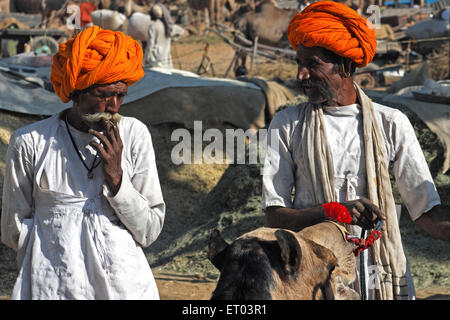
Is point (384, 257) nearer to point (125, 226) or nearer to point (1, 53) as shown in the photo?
point (125, 226)

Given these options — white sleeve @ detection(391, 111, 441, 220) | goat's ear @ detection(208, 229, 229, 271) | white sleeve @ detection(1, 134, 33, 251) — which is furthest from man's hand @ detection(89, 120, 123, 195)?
white sleeve @ detection(391, 111, 441, 220)

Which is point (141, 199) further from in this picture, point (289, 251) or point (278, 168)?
point (289, 251)

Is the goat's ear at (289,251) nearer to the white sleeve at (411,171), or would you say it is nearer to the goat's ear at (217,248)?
the goat's ear at (217,248)

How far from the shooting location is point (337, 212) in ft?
8.02

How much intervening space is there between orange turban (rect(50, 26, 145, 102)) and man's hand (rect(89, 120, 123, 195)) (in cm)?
20

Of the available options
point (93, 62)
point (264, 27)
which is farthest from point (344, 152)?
point (264, 27)

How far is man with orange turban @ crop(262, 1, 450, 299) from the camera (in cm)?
276

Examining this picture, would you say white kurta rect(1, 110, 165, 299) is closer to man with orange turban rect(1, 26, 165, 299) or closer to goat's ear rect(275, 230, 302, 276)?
man with orange turban rect(1, 26, 165, 299)

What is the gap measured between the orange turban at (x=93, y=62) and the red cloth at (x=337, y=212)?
95 cm

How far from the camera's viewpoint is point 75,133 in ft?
8.89

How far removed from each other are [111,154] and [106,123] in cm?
13

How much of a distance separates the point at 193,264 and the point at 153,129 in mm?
3835

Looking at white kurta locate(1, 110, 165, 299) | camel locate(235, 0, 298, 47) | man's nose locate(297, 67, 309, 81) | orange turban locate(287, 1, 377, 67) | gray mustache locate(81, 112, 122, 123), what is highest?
orange turban locate(287, 1, 377, 67)

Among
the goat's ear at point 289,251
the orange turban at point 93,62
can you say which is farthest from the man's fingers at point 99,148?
the goat's ear at point 289,251
